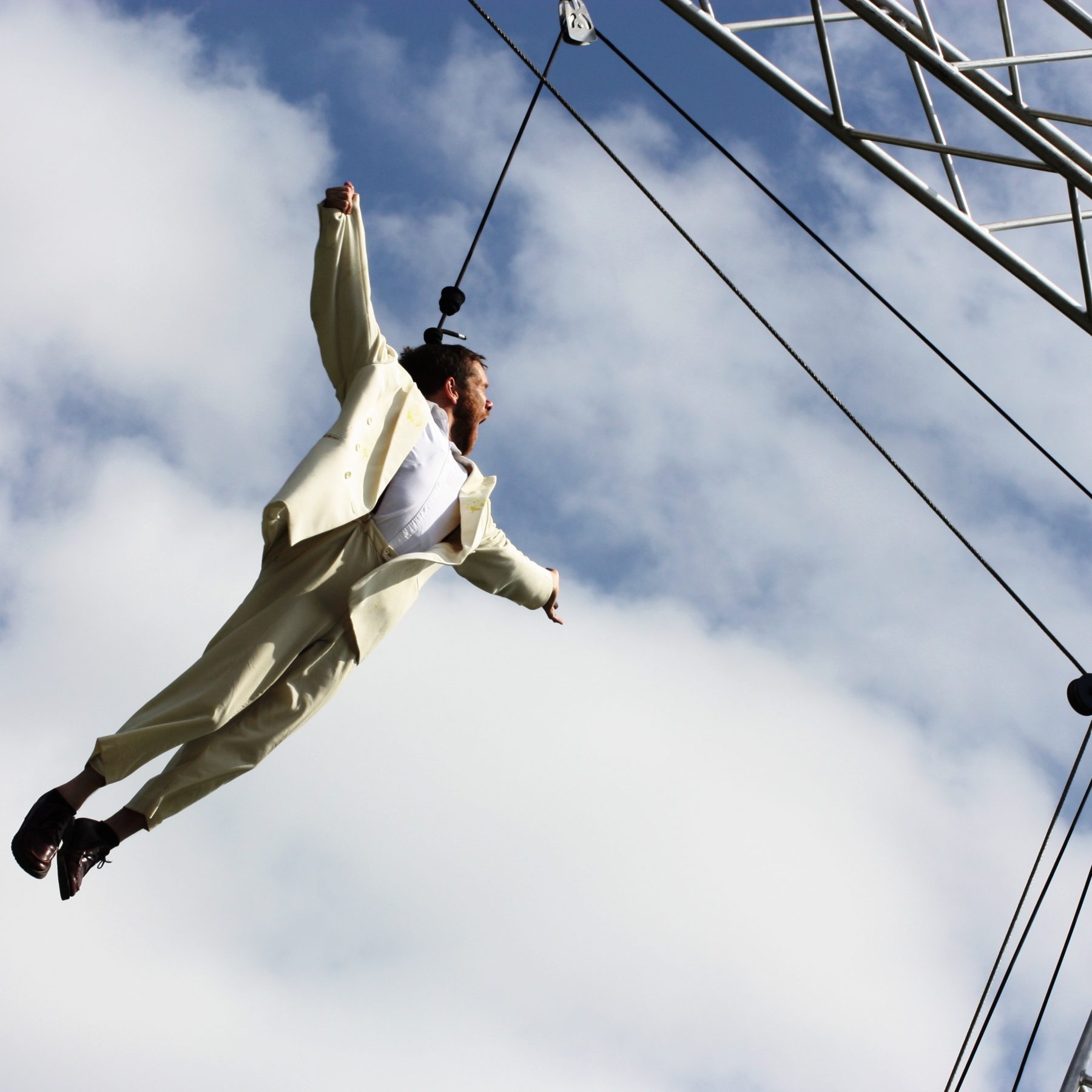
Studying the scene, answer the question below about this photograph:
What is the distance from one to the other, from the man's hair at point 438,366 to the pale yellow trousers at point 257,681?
0.68m

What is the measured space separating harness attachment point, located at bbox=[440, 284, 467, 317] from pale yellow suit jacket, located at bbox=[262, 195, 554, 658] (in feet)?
1.95

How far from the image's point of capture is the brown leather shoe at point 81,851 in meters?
4.29

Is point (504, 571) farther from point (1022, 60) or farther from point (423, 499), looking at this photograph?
point (1022, 60)

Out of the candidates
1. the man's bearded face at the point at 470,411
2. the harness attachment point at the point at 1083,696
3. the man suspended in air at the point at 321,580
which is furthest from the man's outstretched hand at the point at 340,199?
the harness attachment point at the point at 1083,696

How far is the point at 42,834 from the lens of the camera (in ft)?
14.1

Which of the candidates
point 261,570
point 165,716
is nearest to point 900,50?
point 261,570

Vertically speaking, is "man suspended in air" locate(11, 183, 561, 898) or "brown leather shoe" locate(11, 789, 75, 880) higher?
"man suspended in air" locate(11, 183, 561, 898)

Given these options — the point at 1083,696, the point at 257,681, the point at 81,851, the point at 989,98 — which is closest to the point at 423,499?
the point at 257,681

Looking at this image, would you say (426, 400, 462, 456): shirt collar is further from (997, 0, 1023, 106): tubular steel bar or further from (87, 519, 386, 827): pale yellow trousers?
(997, 0, 1023, 106): tubular steel bar

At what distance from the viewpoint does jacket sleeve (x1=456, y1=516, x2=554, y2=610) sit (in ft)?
17.4

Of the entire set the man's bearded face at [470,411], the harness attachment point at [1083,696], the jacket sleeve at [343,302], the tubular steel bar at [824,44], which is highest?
the tubular steel bar at [824,44]

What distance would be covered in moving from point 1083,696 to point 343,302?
341cm

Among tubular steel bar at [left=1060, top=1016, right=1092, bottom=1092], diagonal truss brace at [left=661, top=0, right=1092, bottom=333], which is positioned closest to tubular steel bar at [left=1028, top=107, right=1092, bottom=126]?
diagonal truss brace at [left=661, top=0, right=1092, bottom=333]

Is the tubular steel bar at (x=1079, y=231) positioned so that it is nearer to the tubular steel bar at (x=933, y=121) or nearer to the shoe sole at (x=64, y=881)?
the tubular steel bar at (x=933, y=121)
